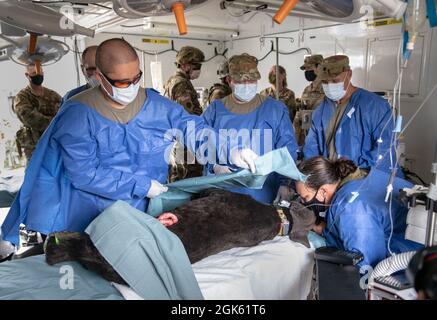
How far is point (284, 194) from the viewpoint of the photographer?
231cm

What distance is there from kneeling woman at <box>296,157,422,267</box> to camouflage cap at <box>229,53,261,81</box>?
108cm

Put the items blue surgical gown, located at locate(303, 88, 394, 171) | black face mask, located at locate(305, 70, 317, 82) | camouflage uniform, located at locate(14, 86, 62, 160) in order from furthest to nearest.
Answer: black face mask, located at locate(305, 70, 317, 82), camouflage uniform, located at locate(14, 86, 62, 160), blue surgical gown, located at locate(303, 88, 394, 171)

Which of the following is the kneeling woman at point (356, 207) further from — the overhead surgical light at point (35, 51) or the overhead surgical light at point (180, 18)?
the overhead surgical light at point (35, 51)

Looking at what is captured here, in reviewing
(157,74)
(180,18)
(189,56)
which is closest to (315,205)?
(180,18)

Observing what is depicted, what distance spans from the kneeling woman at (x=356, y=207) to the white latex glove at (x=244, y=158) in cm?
29

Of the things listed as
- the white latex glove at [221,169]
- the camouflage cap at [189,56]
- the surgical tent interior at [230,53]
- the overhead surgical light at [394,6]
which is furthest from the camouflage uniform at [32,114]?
the overhead surgical light at [394,6]

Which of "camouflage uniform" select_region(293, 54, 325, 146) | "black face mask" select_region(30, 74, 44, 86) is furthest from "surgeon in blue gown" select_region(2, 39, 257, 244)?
"camouflage uniform" select_region(293, 54, 325, 146)

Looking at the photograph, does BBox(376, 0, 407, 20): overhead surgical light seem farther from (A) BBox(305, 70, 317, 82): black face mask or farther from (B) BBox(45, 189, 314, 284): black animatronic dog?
(A) BBox(305, 70, 317, 82): black face mask

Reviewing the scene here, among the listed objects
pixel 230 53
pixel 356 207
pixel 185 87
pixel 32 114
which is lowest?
pixel 356 207

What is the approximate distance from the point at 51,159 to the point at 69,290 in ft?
2.23

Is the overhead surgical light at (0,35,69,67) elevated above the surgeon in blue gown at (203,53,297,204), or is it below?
above

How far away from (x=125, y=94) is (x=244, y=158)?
0.66 meters

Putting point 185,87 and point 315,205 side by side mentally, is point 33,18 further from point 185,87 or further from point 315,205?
point 315,205

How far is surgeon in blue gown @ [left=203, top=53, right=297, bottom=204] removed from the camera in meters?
2.69
